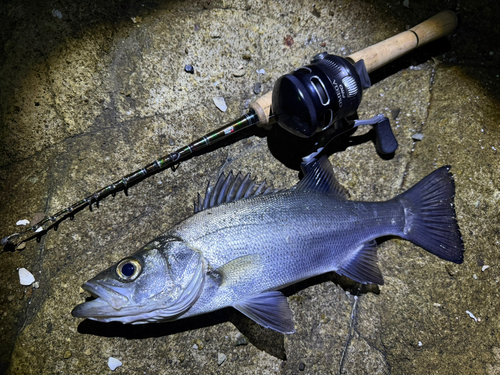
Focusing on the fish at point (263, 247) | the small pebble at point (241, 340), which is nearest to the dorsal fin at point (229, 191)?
the fish at point (263, 247)

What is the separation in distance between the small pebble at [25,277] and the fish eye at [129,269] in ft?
2.32

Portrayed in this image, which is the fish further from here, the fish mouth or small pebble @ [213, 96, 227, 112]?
small pebble @ [213, 96, 227, 112]

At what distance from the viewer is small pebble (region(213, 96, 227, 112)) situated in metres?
2.26

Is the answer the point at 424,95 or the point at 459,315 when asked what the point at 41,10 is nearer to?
the point at 424,95

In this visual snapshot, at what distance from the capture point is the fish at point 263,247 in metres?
1.65

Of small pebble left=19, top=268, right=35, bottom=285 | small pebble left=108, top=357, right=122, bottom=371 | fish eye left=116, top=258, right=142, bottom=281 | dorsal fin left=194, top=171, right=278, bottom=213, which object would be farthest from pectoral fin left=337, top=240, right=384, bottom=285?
small pebble left=19, top=268, right=35, bottom=285

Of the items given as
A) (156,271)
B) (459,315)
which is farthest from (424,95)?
(156,271)

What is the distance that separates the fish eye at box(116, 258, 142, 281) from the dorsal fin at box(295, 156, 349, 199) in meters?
1.03

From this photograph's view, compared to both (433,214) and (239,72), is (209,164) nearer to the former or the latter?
(239,72)

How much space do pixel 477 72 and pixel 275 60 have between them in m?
1.45

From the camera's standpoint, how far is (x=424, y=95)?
2375 millimetres

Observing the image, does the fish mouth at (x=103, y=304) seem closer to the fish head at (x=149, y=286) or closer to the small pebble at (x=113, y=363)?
the fish head at (x=149, y=286)

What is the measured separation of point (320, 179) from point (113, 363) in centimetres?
167

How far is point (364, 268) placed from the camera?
199 cm
